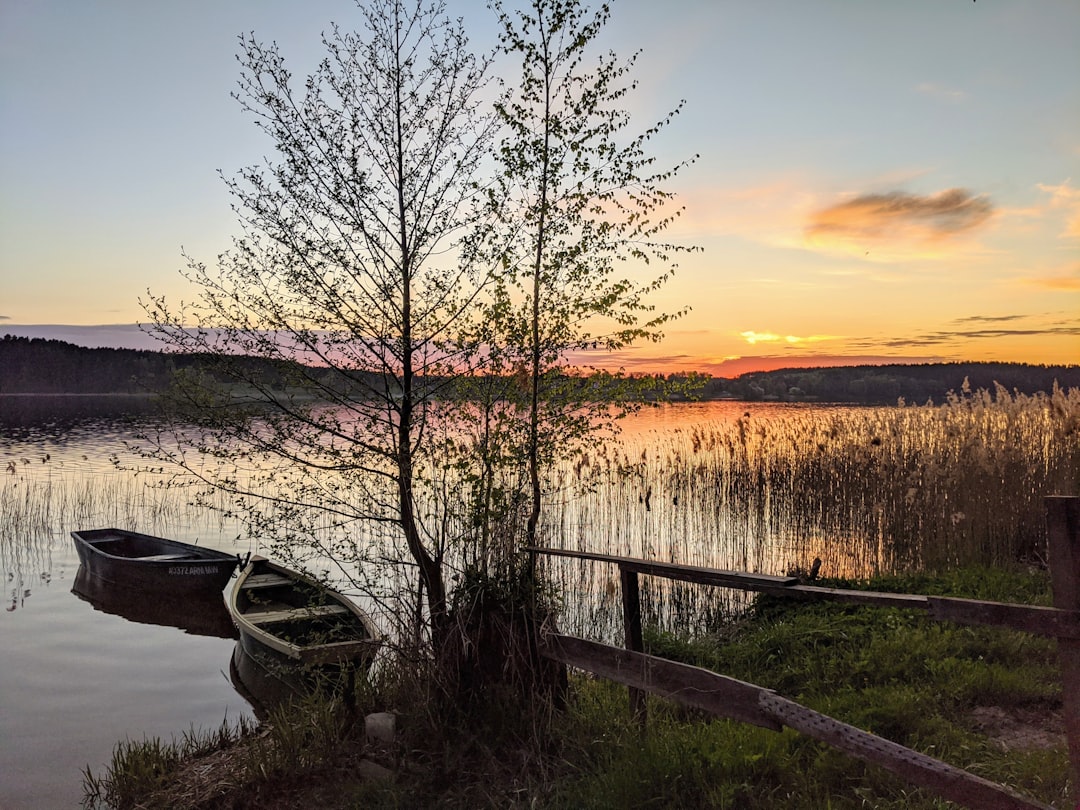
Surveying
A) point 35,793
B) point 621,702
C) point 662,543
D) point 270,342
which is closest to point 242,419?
point 270,342

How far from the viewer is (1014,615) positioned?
3604 millimetres

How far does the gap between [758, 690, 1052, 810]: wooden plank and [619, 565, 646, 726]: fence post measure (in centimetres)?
137

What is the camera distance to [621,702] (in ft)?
19.3

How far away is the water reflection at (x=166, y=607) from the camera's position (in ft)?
47.3

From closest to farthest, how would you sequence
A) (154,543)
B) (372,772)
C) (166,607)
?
(372,772)
(166,607)
(154,543)

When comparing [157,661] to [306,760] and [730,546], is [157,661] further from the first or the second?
[730,546]

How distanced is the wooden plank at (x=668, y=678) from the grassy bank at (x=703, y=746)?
0.35 meters

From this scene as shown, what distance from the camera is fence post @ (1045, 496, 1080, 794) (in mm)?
3516

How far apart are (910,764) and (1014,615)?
2.79ft

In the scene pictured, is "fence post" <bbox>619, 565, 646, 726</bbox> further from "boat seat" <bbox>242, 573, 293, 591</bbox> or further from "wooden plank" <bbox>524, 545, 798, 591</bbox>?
"boat seat" <bbox>242, 573, 293, 591</bbox>

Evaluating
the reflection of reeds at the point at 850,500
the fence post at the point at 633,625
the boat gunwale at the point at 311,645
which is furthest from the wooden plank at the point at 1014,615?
the reflection of reeds at the point at 850,500

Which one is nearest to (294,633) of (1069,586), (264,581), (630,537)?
(264,581)

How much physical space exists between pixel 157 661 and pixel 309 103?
380 inches

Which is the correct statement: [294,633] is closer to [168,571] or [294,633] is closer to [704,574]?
[168,571]
